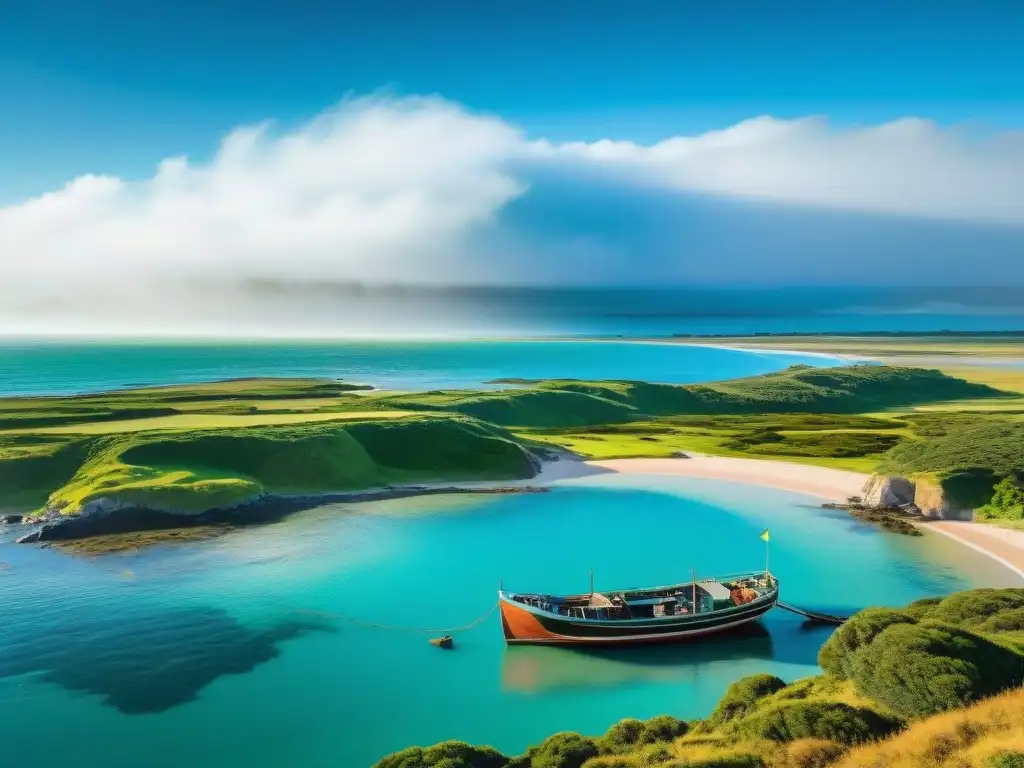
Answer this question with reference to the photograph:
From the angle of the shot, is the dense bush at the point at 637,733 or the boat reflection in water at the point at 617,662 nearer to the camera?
the dense bush at the point at 637,733

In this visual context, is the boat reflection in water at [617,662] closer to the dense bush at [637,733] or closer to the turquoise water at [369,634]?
the turquoise water at [369,634]

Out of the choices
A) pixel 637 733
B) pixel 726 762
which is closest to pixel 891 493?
pixel 637 733

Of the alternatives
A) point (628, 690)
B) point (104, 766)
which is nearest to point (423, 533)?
point (628, 690)

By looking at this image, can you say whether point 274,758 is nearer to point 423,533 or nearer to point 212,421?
point 423,533

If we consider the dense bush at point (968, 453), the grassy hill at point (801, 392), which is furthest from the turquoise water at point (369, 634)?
the grassy hill at point (801, 392)

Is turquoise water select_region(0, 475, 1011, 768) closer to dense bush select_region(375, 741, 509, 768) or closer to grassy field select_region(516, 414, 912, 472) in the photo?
dense bush select_region(375, 741, 509, 768)

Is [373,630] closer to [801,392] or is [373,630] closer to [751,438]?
[751,438]
